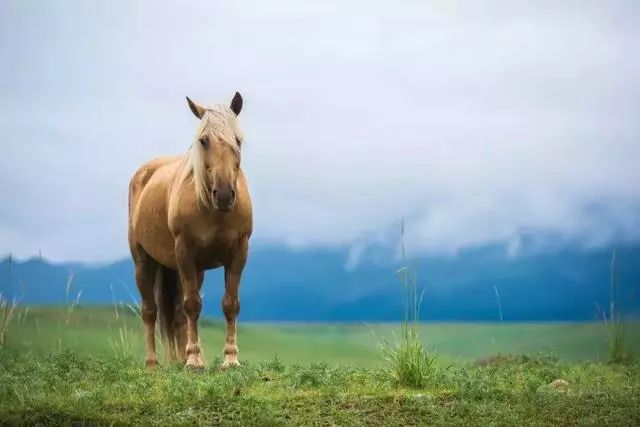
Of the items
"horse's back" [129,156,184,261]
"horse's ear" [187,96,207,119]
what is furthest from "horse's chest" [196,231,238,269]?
"horse's ear" [187,96,207,119]

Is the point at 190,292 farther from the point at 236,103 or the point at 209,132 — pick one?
the point at 236,103

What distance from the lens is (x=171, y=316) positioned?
40.8 ft

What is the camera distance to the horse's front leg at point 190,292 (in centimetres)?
1097

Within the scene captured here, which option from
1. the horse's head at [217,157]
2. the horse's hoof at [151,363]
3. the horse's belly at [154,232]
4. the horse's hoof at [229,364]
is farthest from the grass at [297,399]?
the horse's belly at [154,232]

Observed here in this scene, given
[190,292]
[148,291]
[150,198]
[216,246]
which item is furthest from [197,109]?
[148,291]

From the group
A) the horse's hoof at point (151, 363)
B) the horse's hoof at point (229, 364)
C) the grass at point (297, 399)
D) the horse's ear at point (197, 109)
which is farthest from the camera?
the horse's hoof at point (151, 363)

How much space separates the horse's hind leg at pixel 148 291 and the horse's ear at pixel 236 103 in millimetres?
2523

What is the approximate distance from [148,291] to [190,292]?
1692 millimetres

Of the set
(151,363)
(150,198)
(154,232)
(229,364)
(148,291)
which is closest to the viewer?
(229,364)

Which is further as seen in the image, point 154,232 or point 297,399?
point 154,232

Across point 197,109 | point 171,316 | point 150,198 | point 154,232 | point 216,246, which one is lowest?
point 171,316

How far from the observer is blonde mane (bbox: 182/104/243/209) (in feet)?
34.6

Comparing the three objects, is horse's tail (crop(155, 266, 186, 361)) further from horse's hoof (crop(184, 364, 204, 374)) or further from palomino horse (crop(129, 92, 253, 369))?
horse's hoof (crop(184, 364, 204, 374))

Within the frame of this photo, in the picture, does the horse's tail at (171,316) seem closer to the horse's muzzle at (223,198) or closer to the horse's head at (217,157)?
the horse's head at (217,157)
